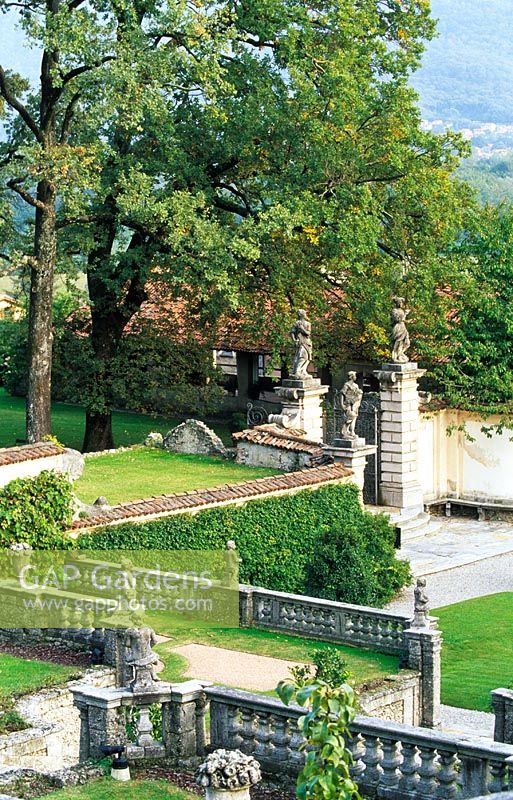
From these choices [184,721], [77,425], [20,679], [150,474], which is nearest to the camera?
[184,721]

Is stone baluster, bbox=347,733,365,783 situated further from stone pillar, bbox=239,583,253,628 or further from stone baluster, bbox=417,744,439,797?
stone pillar, bbox=239,583,253,628

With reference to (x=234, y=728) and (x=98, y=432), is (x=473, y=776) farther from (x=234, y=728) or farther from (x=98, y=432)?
(x=98, y=432)

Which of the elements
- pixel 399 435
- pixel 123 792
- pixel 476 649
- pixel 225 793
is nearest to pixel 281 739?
pixel 123 792

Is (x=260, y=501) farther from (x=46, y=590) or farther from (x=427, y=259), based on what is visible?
(x=427, y=259)

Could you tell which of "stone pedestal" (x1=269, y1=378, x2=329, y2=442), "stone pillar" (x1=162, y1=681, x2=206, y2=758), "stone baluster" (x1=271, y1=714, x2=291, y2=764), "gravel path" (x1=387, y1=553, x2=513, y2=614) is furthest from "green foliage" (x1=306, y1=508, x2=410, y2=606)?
"stone baluster" (x1=271, y1=714, x2=291, y2=764)

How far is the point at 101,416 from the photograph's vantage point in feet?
126

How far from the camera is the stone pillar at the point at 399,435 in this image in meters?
35.1

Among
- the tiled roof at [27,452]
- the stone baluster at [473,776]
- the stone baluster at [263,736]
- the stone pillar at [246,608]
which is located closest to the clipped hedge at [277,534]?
the tiled roof at [27,452]

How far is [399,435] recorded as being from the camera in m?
35.2

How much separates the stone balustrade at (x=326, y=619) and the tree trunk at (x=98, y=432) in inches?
641

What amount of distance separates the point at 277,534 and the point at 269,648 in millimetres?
5970

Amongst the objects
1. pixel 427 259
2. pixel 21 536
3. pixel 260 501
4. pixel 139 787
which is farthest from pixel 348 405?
pixel 139 787

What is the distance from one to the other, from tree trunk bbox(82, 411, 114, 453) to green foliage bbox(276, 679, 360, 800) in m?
27.7

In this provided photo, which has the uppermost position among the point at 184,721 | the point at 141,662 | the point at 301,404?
the point at 301,404
